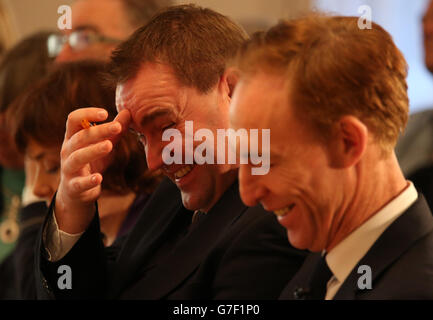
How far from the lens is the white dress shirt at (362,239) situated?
1.00 m

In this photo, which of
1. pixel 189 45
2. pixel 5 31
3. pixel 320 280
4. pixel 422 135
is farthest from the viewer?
pixel 5 31

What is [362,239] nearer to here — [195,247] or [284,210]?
[284,210]

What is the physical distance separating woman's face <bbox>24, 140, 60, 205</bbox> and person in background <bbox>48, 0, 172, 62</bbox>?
0.71 metres

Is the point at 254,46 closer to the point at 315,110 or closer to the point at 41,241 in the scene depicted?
the point at 315,110

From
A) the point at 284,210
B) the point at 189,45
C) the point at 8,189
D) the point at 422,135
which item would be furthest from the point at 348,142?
the point at 422,135

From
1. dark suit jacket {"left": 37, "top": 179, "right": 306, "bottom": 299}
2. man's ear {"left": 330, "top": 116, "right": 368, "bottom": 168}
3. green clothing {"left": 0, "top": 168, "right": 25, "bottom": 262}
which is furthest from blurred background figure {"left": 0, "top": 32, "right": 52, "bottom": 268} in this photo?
man's ear {"left": 330, "top": 116, "right": 368, "bottom": 168}

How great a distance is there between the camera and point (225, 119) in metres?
1.23

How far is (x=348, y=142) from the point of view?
0.94 m

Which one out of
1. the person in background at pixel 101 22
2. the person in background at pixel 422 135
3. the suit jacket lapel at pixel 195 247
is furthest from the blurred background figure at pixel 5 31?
the suit jacket lapel at pixel 195 247

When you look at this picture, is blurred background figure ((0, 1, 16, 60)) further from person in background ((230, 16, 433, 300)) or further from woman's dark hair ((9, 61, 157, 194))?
person in background ((230, 16, 433, 300))

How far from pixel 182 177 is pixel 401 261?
1.48 feet

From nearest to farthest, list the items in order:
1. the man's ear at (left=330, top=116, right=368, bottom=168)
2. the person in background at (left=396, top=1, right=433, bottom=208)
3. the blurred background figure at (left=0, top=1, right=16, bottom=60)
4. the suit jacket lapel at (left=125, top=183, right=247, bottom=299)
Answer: the man's ear at (left=330, top=116, right=368, bottom=168) → the suit jacket lapel at (left=125, top=183, right=247, bottom=299) → the person in background at (left=396, top=1, right=433, bottom=208) → the blurred background figure at (left=0, top=1, right=16, bottom=60)

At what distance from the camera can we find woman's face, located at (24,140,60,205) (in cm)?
157
